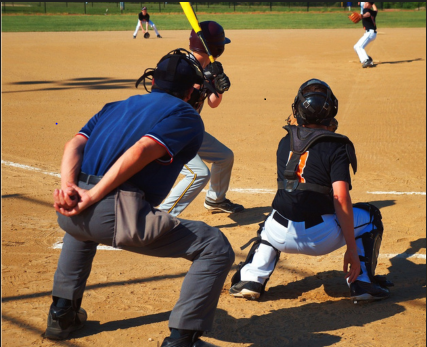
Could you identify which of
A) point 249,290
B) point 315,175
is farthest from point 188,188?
point 315,175

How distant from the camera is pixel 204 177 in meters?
5.11

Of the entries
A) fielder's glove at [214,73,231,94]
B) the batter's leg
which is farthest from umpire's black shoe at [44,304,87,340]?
fielder's glove at [214,73,231,94]

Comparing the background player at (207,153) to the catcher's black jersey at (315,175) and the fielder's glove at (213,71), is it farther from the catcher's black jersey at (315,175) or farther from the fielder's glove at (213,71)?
the catcher's black jersey at (315,175)

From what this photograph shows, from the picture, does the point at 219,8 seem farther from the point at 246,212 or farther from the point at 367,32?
the point at 246,212

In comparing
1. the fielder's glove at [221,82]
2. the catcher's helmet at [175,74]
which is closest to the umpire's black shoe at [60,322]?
the catcher's helmet at [175,74]

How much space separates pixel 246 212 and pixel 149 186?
301 centimetres

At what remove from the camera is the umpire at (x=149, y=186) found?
2.86 m

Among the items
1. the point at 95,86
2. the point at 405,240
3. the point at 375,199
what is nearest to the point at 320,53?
the point at 95,86

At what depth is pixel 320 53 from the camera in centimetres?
1928

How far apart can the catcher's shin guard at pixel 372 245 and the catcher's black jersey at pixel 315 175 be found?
16.8 inches

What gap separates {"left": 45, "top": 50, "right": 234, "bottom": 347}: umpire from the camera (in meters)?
2.86

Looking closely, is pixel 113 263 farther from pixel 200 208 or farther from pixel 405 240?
pixel 405 240

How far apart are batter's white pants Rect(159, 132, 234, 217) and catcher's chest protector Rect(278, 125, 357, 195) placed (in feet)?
4.77

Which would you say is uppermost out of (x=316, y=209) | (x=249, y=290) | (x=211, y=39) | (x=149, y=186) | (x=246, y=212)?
(x=211, y=39)
